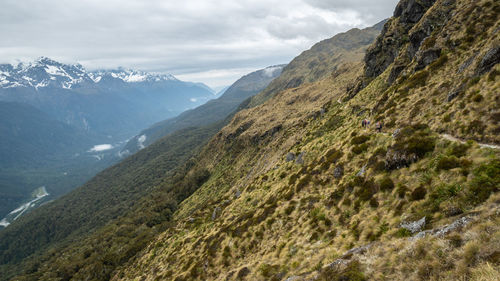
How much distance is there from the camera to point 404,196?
20.8 metres

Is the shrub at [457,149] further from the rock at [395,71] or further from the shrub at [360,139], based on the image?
the rock at [395,71]

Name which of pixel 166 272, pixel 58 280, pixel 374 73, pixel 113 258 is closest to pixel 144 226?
pixel 113 258

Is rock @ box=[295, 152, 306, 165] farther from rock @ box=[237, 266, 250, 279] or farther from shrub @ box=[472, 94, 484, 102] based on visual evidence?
shrub @ box=[472, 94, 484, 102]

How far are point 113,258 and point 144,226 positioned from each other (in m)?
36.6

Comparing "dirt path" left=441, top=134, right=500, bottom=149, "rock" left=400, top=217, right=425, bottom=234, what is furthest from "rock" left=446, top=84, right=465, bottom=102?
"rock" left=400, top=217, right=425, bottom=234

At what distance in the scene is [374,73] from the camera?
7581 centimetres

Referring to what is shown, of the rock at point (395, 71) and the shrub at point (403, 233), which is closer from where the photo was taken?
the shrub at point (403, 233)

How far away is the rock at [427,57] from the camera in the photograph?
39.2 m

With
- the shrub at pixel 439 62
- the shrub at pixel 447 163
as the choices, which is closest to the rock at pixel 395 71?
the shrub at pixel 439 62

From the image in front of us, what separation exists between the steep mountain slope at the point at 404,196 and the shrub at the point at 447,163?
0.07 meters

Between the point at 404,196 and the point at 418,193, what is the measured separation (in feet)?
4.09

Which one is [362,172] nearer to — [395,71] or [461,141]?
[461,141]

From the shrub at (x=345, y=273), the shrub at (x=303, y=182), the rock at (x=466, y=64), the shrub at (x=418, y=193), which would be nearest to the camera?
the shrub at (x=345, y=273)

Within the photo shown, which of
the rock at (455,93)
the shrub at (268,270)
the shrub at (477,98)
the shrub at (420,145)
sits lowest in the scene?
the shrub at (268,270)
